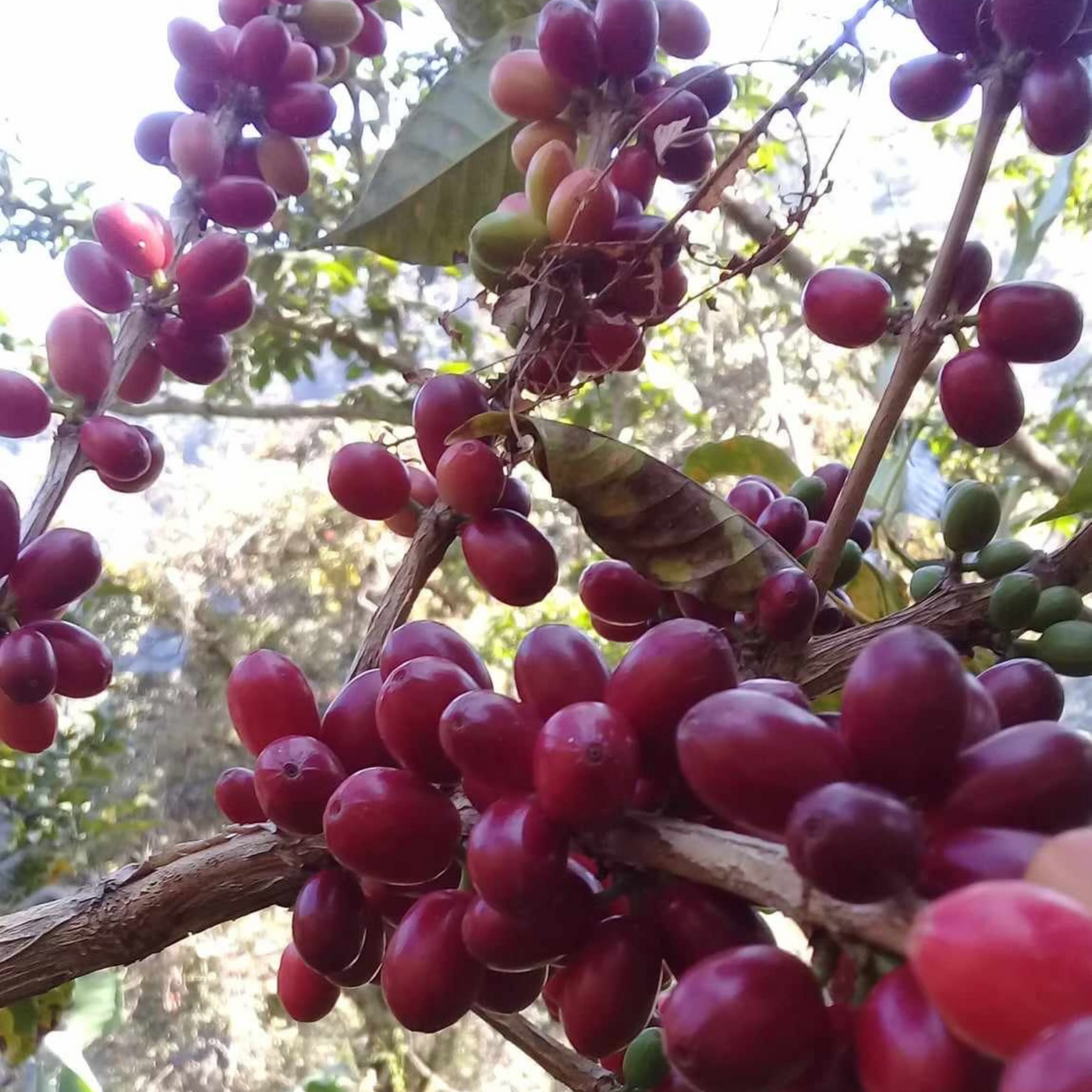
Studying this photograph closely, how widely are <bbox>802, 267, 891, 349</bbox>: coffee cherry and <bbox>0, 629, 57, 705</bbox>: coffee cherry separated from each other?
19.0 inches

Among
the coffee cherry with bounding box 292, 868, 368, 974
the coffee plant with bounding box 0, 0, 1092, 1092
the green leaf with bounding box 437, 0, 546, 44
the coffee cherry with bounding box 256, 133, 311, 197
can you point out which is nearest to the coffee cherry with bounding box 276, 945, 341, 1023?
the coffee plant with bounding box 0, 0, 1092, 1092

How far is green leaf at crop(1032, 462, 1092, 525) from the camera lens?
54 centimetres

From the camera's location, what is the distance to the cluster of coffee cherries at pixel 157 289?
60 cm

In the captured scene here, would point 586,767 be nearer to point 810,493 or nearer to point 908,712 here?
point 908,712

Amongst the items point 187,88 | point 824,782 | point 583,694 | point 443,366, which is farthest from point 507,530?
point 443,366

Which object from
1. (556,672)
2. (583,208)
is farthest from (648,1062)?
(583,208)

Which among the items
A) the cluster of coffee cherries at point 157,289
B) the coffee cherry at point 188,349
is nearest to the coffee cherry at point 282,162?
the cluster of coffee cherries at point 157,289

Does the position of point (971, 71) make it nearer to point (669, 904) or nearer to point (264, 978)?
point (669, 904)

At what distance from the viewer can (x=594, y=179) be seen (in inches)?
19.5

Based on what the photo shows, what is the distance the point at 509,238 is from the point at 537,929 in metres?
0.37

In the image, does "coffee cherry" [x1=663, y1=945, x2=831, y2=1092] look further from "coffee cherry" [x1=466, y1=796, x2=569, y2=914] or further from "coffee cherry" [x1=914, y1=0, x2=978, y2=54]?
"coffee cherry" [x1=914, y1=0, x2=978, y2=54]

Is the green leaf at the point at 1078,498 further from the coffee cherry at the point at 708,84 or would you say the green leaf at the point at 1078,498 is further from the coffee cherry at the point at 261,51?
the coffee cherry at the point at 261,51

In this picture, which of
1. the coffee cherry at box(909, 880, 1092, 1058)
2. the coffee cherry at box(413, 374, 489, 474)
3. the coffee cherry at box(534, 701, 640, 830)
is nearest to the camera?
the coffee cherry at box(909, 880, 1092, 1058)

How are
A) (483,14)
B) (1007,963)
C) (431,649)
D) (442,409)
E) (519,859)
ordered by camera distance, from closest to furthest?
(1007,963), (519,859), (431,649), (442,409), (483,14)
